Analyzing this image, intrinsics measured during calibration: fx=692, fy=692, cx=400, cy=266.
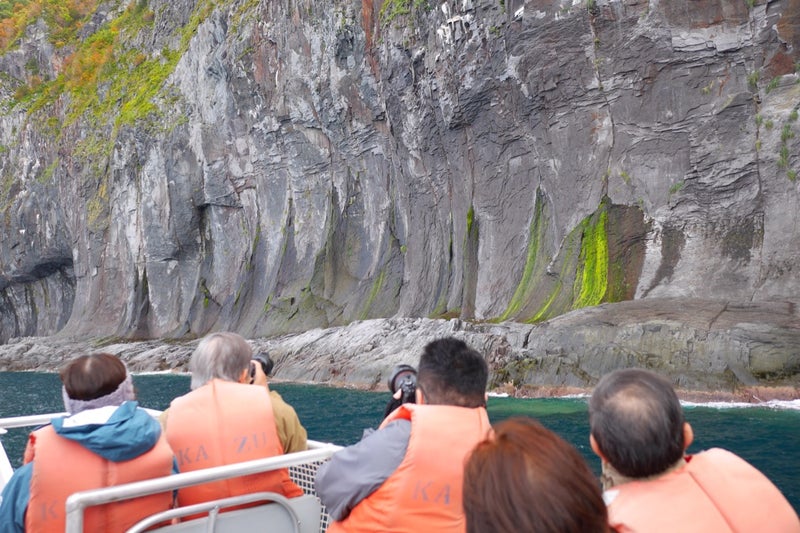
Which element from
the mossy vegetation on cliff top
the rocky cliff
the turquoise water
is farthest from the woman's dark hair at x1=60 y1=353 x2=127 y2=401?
the mossy vegetation on cliff top

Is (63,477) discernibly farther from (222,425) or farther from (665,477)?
(665,477)

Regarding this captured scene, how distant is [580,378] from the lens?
21.3 m

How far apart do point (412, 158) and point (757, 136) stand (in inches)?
656

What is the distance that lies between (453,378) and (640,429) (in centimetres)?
112

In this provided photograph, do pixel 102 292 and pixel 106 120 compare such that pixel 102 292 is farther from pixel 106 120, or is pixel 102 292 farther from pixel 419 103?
pixel 419 103

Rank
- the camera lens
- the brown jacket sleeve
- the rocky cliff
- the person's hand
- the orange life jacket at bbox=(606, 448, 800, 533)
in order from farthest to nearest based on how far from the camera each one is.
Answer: the rocky cliff < the camera lens < the person's hand < the brown jacket sleeve < the orange life jacket at bbox=(606, 448, 800, 533)

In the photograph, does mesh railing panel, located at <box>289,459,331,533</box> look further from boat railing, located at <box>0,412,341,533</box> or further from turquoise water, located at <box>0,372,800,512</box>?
turquoise water, located at <box>0,372,800,512</box>

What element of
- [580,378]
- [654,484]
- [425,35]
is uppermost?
[425,35]

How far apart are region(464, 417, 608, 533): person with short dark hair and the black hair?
1.67 meters

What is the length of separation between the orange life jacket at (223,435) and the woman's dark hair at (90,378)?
0.43 metres

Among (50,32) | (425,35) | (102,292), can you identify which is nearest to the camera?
(425,35)

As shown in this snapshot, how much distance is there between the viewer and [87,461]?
3199mm

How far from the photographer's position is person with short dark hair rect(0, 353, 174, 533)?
10.4ft

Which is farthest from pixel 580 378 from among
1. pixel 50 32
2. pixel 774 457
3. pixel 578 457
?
pixel 50 32
